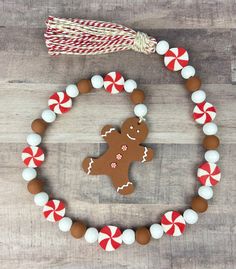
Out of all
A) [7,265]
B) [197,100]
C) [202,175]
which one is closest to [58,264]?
[7,265]

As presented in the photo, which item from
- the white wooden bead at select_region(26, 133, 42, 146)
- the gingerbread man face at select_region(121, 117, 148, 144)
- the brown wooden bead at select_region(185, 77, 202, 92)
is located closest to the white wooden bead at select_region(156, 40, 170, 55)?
the brown wooden bead at select_region(185, 77, 202, 92)

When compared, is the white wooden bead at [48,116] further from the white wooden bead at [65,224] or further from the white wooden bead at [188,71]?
the white wooden bead at [188,71]

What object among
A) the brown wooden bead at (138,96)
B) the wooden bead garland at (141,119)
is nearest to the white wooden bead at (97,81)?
the wooden bead garland at (141,119)

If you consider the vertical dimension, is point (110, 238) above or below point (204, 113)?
below

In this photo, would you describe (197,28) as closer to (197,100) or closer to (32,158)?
(197,100)

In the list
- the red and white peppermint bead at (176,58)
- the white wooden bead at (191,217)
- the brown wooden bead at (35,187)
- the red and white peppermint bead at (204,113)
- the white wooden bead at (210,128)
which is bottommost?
the white wooden bead at (191,217)

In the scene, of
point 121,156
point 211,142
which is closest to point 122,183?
point 121,156

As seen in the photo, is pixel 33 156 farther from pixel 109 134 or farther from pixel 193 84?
pixel 193 84
